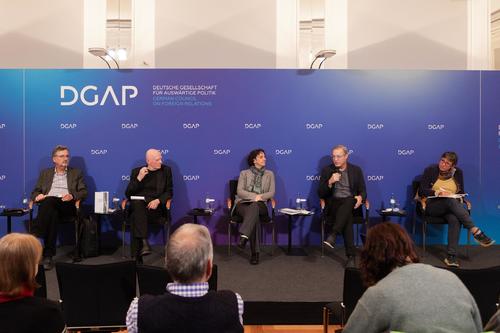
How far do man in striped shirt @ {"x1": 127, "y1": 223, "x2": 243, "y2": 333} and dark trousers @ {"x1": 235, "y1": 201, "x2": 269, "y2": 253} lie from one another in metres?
3.31

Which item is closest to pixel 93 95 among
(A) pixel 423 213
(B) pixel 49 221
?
(B) pixel 49 221

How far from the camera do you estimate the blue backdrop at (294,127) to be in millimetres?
5801

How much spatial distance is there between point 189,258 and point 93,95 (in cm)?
467

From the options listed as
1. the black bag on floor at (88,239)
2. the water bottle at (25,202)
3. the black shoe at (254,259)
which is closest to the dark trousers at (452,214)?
the black shoe at (254,259)

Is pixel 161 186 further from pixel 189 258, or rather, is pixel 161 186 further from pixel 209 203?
pixel 189 258

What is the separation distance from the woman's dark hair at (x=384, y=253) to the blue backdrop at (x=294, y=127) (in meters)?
4.15

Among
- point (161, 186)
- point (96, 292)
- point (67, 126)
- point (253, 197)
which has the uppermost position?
point (67, 126)

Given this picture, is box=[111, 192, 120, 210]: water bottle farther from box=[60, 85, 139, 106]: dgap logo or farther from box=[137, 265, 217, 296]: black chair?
box=[137, 265, 217, 296]: black chair

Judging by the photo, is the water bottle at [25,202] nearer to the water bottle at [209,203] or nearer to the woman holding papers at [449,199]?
the water bottle at [209,203]

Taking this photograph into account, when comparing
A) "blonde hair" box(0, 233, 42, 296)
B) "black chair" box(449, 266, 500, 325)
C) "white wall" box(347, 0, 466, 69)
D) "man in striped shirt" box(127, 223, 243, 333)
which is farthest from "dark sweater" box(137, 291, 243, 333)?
"white wall" box(347, 0, 466, 69)

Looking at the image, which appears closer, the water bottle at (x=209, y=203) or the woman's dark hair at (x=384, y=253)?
the woman's dark hair at (x=384, y=253)

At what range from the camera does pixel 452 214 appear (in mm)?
4996

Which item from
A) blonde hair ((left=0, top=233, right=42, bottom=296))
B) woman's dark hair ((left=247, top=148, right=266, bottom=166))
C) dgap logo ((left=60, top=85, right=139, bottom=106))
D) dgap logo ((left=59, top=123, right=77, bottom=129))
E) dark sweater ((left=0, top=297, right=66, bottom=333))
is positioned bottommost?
dark sweater ((left=0, top=297, right=66, bottom=333))

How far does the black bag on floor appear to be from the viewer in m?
5.12
